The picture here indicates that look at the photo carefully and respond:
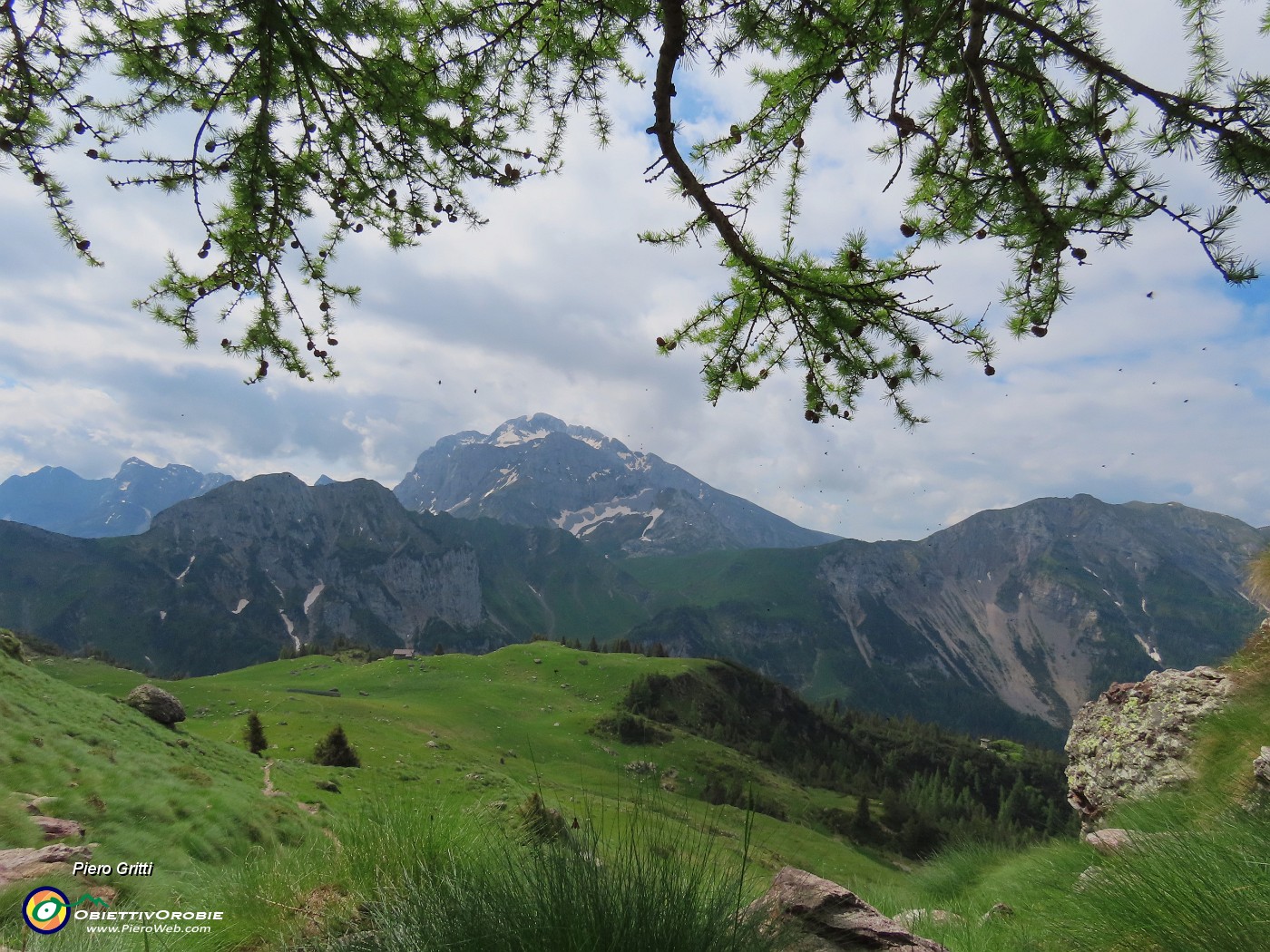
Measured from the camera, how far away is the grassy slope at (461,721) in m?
42.8

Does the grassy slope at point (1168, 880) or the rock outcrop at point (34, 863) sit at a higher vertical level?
the grassy slope at point (1168, 880)

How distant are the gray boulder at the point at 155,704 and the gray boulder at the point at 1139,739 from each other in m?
31.9

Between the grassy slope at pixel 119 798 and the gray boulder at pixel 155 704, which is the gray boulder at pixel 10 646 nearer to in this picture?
the grassy slope at pixel 119 798

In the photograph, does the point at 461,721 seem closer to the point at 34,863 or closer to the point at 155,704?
the point at 155,704

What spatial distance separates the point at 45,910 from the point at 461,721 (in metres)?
104

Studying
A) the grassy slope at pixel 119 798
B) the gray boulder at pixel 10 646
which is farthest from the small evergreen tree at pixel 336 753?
the grassy slope at pixel 119 798

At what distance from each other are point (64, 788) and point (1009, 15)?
17.0 m

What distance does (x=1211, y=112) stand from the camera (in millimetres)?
4508

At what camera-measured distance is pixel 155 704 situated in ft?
82.4

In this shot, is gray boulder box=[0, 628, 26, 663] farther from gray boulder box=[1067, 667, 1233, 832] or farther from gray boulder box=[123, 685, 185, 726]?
gray boulder box=[1067, 667, 1233, 832]

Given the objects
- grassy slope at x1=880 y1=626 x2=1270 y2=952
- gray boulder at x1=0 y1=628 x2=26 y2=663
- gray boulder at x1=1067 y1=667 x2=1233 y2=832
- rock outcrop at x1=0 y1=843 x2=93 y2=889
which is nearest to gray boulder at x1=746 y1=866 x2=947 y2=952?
grassy slope at x1=880 y1=626 x2=1270 y2=952

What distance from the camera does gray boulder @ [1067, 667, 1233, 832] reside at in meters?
11.4

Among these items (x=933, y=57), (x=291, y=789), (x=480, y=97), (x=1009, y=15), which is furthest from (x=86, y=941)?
(x=291, y=789)

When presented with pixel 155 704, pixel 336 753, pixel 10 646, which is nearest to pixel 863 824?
pixel 336 753
